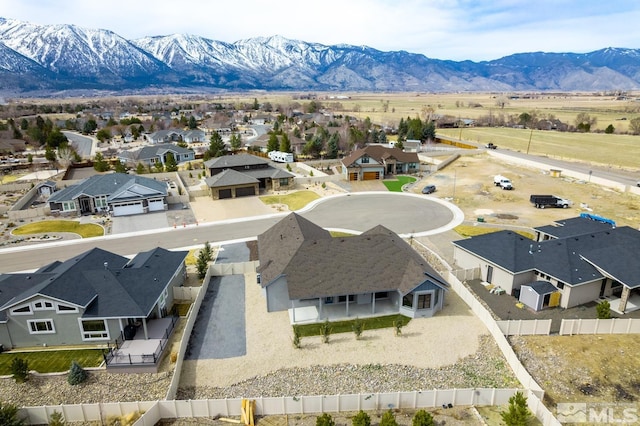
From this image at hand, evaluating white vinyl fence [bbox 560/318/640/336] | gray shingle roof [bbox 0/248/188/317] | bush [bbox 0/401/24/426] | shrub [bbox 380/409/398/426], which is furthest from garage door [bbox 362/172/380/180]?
bush [bbox 0/401/24/426]

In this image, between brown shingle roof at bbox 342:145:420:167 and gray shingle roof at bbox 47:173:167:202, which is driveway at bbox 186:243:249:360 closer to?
gray shingle roof at bbox 47:173:167:202

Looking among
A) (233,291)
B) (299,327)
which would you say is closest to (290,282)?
A: (299,327)

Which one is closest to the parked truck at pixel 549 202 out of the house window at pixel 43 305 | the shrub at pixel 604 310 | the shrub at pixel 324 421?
the shrub at pixel 604 310

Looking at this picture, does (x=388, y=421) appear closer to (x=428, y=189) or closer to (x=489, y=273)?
(x=489, y=273)

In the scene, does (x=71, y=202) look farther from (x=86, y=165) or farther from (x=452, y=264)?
(x=452, y=264)

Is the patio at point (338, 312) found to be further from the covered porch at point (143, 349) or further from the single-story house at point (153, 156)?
the single-story house at point (153, 156)

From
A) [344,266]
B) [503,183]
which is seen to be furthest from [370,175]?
[344,266]
